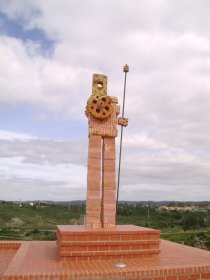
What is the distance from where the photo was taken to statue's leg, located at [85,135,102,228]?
611cm

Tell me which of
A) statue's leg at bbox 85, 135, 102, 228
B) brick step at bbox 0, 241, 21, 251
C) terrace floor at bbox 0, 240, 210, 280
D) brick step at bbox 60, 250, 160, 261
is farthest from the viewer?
brick step at bbox 0, 241, 21, 251

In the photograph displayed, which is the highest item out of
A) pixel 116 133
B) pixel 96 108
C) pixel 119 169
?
pixel 96 108

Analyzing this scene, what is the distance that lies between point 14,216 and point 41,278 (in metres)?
40.4

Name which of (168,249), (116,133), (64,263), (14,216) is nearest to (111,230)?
(64,263)

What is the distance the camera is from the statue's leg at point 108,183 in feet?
20.3

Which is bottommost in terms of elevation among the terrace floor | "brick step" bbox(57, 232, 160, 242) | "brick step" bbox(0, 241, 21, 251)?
"brick step" bbox(0, 241, 21, 251)

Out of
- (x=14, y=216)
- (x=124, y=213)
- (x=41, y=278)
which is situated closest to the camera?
(x=41, y=278)

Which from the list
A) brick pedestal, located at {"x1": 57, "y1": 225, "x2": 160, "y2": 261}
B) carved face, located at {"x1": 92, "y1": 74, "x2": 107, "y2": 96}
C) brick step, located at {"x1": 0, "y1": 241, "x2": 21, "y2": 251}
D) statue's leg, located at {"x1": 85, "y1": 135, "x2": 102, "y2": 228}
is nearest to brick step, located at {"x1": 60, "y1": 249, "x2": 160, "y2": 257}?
brick pedestal, located at {"x1": 57, "y1": 225, "x2": 160, "y2": 261}

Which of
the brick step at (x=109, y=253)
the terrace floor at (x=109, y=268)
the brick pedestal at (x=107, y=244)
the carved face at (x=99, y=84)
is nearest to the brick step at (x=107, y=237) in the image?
the brick pedestal at (x=107, y=244)

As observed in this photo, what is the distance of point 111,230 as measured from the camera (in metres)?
5.54

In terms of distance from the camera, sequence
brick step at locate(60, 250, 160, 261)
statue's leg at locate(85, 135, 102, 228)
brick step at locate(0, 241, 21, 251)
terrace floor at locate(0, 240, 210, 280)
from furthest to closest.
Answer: brick step at locate(0, 241, 21, 251)
statue's leg at locate(85, 135, 102, 228)
brick step at locate(60, 250, 160, 261)
terrace floor at locate(0, 240, 210, 280)

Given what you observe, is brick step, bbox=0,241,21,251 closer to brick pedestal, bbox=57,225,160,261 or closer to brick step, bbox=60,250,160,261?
brick pedestal, bbox=57,225,160,261

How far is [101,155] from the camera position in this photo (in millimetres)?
6422

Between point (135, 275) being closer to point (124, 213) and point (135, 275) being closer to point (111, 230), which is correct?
point (111, 230)
